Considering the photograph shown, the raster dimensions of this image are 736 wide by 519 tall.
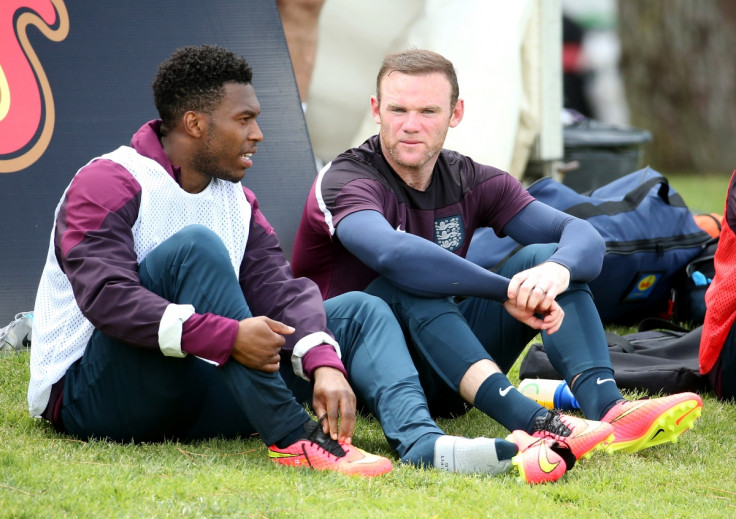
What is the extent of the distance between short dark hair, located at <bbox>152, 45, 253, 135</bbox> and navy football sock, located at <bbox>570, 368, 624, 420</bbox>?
1.41m

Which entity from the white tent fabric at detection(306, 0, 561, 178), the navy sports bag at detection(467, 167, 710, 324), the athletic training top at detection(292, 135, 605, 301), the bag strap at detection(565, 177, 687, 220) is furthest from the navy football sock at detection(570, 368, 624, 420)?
the white tent fabric at detection(306, 0, 561, 178)

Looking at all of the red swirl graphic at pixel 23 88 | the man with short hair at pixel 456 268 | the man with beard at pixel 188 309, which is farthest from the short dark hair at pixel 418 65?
the red swirl graphic at pixel 23 88

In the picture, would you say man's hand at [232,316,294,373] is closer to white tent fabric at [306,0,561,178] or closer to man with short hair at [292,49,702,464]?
man with short hair at [292,49,702,464]

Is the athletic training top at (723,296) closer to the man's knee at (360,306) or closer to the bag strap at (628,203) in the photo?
the bag strap at (628,203)

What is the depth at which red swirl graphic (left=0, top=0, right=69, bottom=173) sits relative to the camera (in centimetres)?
445

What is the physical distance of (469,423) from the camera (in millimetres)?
3537

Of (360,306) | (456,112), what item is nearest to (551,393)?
(360,306)

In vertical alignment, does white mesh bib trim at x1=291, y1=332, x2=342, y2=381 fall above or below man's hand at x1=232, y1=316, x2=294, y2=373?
below

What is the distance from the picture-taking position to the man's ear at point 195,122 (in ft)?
10.2

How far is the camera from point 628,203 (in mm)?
5133

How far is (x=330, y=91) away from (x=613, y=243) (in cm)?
248

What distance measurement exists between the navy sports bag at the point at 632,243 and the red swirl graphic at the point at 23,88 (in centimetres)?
197

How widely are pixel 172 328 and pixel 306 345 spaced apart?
0.47 metres

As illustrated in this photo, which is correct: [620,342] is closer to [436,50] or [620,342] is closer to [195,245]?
[195,245]
